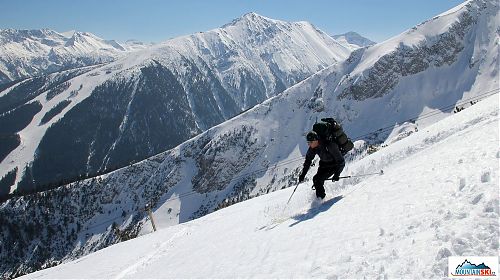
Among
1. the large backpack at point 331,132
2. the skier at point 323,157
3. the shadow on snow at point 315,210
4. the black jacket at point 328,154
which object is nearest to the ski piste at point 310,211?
the shadow on snow at point 315,210

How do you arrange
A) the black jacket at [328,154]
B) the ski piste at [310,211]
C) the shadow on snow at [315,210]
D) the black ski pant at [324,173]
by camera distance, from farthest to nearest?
1. the black ski pant at [324,173]
2. the black jacket at [328,154]
3. the ski piste at [310,211]
4. the shadow on snow at [315,210]

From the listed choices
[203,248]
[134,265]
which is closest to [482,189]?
[203,248]

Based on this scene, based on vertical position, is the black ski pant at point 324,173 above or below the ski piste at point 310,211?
above

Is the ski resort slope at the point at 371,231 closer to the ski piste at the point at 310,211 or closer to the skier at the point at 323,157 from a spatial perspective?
the ski piste at the point at 310,211

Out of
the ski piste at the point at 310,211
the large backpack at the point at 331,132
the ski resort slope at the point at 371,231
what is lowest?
the ski piste at the point at 310,211

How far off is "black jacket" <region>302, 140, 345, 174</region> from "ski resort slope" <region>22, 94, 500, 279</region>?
4.07 ft

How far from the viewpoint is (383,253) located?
781cm

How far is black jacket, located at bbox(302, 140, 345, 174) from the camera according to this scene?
14.2 m

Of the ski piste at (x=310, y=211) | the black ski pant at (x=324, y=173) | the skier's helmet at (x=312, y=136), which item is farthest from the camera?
the black ski pant at (x=324, y=173)

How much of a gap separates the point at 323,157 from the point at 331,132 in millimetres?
1038

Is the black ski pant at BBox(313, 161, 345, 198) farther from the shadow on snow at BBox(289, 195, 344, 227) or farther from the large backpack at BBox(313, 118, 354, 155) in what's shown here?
the large backpack at BBox(313, 118, 354, 155)

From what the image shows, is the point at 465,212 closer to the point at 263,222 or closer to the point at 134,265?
the point at 263,222

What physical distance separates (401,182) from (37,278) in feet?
64.0

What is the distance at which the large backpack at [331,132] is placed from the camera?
553 inches
